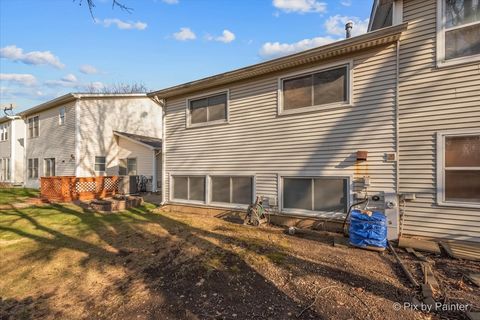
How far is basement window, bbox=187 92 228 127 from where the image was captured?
8.76 meters

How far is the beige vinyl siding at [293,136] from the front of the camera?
5945mm

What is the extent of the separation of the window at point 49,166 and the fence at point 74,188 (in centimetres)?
499

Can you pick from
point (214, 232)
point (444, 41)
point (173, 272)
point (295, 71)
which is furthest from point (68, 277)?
point (444, 41)

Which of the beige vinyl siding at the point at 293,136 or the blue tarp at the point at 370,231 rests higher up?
the beige vinyl siding at the point at 293,136

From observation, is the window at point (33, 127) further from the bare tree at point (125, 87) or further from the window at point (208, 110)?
the bare tree at point (125, 87)

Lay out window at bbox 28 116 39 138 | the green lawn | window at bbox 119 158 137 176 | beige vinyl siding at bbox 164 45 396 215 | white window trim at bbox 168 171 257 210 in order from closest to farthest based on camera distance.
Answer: beige vinyl siding at bbox 164 45 396 215 < white window trim at bbox 168 171 257 210 < the green lawn < window at bbox 119 158 137 176 < window at bbox 28 116 39 138

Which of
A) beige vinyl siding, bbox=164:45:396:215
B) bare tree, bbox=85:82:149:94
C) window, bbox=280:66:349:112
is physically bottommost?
beige vinyl siding, bbox=164:45:396:215

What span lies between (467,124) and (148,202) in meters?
11.1

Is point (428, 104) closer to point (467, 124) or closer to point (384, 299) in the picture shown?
point (467, 124)

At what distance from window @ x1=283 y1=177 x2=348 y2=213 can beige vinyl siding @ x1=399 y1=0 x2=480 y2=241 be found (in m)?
1.32

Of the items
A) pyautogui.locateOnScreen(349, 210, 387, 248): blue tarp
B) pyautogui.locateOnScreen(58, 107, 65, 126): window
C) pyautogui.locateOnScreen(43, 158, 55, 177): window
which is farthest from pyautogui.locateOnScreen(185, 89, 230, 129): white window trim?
pyautogui.locateOnScreen(43, 158, 55, 177): window

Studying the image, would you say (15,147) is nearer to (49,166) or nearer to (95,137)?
(49,166)

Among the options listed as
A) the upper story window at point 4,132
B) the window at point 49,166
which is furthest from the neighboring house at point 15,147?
the window at point 49,166

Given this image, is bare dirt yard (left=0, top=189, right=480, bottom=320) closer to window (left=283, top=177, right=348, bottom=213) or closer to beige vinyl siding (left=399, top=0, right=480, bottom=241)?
window (left=283, top=177, right=348, bottom=213)
